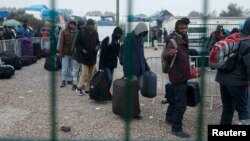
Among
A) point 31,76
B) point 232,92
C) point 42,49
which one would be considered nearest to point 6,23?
point 42,49

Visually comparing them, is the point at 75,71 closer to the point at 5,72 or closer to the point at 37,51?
the point at 5,72

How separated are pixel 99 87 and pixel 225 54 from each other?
9.97ft

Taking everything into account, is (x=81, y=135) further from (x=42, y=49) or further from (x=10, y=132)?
(x=42, y=49)

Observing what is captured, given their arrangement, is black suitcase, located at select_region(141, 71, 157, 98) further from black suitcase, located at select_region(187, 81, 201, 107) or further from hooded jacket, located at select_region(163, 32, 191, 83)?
hooded jacket, located at select_region(163, 32, 191, 83)

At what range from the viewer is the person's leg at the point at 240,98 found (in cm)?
466

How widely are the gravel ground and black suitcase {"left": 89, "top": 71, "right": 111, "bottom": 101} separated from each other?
0.12 metres

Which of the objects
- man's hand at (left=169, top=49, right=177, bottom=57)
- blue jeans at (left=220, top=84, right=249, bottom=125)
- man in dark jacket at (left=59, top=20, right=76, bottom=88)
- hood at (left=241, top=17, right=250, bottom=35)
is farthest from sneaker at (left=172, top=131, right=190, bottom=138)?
man in dark jacket at (left=59, top=20, right=76, bottom=88)

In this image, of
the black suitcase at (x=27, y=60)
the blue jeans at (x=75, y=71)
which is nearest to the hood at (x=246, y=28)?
the blue jeans at (x=75, y=71)

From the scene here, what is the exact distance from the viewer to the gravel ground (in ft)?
17.5

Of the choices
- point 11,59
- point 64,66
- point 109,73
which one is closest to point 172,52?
point 109,73

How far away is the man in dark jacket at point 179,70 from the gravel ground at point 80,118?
0.23 m

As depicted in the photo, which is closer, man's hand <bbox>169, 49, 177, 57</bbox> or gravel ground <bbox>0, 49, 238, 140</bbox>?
man's hand <bbox>169, 49, 177, 57</bbox>

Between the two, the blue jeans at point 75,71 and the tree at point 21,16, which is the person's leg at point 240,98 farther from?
the blue jeans at point 75,71

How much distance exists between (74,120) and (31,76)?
507 centimetres
